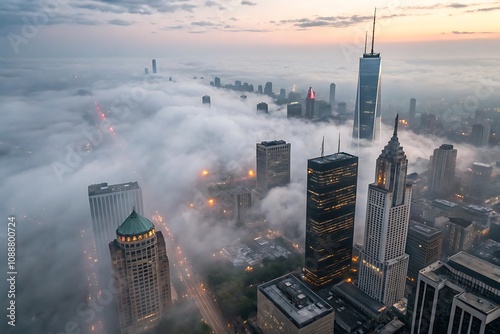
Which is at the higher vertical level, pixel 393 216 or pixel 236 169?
pixel 393 216

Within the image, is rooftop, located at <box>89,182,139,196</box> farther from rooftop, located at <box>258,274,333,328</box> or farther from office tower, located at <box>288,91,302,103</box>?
office tower, located at <box>288,91,302,103</box>

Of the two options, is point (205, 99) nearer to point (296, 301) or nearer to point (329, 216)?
point (329, 216)

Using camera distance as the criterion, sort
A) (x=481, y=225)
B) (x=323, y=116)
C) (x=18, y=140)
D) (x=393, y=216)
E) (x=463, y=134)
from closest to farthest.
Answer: (x=393, y=216) → (x=18, y=140) → (x=481, y=225) → (x=463, y=134) → (x=323, y=116)

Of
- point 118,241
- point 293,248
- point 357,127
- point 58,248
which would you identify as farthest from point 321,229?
point 357,127

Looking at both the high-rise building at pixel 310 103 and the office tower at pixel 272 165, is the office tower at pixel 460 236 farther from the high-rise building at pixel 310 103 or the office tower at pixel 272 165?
the high-rise building at pixel 310 103

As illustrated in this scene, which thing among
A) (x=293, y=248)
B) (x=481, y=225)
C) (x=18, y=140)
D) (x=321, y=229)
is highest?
(x=18, y=140)

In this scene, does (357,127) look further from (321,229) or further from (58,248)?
(58,248)

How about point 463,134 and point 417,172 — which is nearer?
point 417,172
